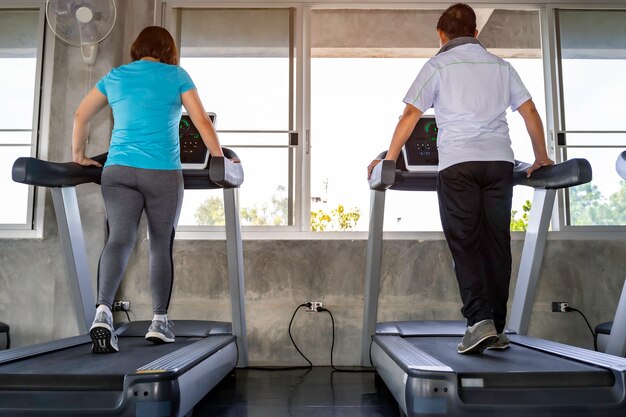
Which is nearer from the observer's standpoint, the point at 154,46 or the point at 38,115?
the point at 154,46

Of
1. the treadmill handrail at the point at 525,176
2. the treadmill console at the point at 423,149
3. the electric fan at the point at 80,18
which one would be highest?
the electric fan at the point at 80,18

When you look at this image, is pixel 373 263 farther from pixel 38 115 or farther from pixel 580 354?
pixel 38 115

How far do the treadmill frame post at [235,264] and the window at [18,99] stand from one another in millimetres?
1705

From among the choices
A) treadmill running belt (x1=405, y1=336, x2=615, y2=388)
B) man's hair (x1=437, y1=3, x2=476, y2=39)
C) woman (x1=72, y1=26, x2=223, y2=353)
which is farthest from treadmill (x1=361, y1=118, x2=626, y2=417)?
woman (x1=72, y1=26, x2=223, y2=353)

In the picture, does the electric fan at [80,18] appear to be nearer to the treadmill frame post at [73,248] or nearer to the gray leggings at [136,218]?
the treadmill frame post at [73,248]

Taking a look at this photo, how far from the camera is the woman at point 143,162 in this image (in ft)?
6.42

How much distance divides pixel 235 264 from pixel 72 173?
89 cm

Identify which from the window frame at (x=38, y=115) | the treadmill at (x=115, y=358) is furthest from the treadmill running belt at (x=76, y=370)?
the window frame at (x=38, y=115)

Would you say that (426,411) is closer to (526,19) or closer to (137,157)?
(137,157)

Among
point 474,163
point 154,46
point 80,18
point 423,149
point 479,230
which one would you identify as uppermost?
point 80,18

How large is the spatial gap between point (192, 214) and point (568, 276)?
2577 mm

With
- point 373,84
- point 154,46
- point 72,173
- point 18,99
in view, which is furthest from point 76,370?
point 373,84

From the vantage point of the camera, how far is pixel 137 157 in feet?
6.53

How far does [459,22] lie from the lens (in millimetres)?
1953
